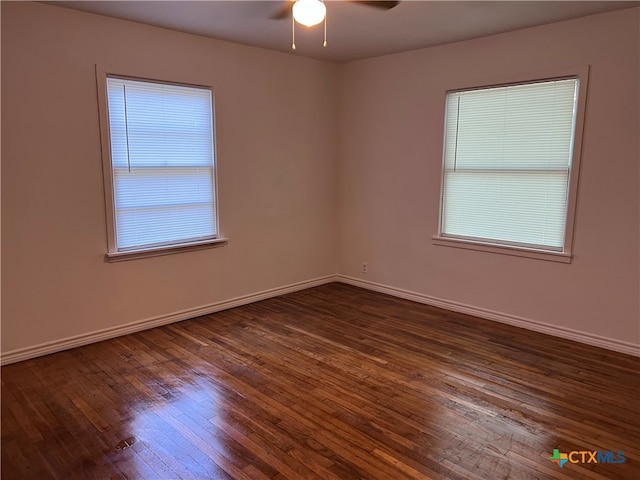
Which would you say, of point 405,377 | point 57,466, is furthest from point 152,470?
point 405,377

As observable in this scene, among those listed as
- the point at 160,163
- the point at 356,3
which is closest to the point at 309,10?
the point at 356,3

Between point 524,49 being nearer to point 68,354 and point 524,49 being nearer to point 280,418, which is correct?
point 280,418

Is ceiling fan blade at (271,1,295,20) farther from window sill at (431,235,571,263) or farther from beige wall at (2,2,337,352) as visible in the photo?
window sill at (431,235,571,263)

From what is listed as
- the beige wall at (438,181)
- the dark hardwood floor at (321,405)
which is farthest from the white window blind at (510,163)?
the dark hardwood floor at (321,405)

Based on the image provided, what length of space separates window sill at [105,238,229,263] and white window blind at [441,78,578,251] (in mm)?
2247

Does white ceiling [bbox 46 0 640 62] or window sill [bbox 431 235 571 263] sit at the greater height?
white ceiling [bbox 46 0 640 62]

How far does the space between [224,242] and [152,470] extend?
2471 mm

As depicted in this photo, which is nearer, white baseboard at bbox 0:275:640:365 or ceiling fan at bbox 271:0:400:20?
ceiling fan at bbox 271:0:400:20

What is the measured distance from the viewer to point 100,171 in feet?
11.3

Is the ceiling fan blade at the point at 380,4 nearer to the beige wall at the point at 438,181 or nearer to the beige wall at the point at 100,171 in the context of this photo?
the beige wall at the point at 438,181

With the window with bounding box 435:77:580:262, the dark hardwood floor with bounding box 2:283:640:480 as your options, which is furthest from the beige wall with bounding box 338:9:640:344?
the dark hardwood floor with bounding box 2:283:640:480

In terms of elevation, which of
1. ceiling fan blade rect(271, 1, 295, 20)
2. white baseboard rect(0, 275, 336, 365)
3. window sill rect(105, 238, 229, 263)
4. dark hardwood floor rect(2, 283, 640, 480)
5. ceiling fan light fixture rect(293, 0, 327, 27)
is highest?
ceiling fan blade rect(271, 1, 295, 20)

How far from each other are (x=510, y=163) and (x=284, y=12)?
2264 millimetres

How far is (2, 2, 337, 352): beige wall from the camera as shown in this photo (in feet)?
10.1
